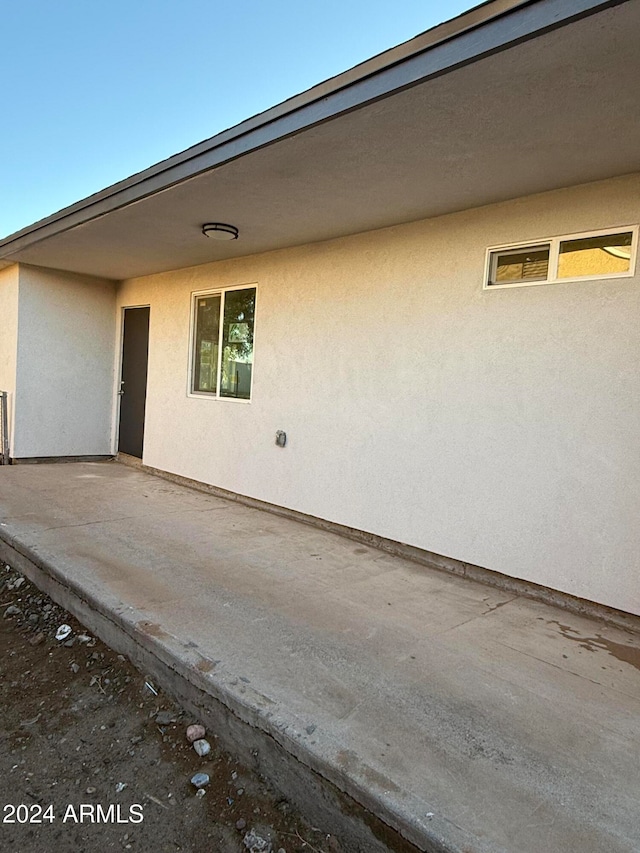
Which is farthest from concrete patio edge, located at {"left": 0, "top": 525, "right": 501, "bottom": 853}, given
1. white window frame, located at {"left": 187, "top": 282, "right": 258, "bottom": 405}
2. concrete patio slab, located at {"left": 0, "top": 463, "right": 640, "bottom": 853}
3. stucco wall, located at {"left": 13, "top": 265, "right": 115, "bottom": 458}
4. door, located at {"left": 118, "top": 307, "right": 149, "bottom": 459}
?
stucco wall, located at {"left": 13, "top": 265, "right": 115, "bottom": 458}

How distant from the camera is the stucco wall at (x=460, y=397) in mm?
3104

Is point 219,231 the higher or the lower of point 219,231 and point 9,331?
the higher

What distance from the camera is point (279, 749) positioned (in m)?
1.89

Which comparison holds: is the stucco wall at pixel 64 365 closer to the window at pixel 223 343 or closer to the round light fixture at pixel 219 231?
the window at pixel 223 343

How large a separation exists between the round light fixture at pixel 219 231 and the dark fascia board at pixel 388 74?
0.77m

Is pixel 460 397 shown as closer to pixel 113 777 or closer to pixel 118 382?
pixel 113 777

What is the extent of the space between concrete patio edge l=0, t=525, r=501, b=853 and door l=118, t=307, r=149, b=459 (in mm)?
4756

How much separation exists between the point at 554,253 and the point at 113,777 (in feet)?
12.1

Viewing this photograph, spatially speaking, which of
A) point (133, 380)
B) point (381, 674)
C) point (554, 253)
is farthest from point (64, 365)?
point (381, 674)

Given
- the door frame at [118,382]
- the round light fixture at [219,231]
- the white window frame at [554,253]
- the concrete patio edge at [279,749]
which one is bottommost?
the concrete patio edge at [279,749]

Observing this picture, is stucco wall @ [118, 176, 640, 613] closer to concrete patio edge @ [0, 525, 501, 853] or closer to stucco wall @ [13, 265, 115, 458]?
concrete patio edge @ [0, 525, 501, 853]

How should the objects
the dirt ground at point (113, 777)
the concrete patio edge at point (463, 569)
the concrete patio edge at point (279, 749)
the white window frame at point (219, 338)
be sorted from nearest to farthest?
the concrete patio edge at point (279, 749), the dirt ground at point (113, 777), the concrete patio edge at point (463, 569), the white window frame at point (219, 338)

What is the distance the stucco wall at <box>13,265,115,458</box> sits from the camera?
7047 mm

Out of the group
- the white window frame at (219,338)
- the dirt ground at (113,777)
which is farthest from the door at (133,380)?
the dirt ground at (113,777)
